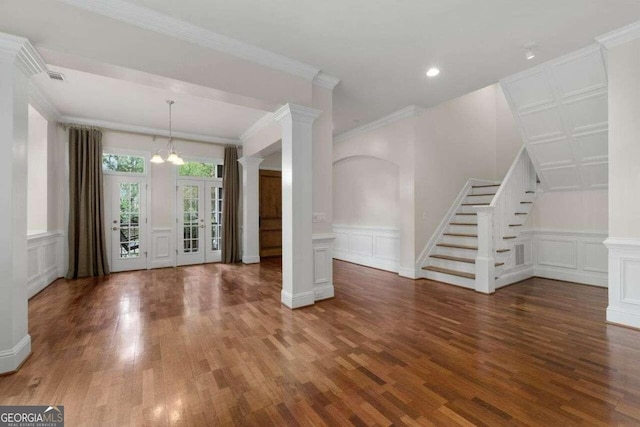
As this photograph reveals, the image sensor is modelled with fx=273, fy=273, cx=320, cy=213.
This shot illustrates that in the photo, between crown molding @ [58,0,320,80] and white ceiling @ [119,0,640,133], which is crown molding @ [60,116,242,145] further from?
white ceiling @ [119,0,640,133]

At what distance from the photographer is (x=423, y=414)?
1685 mm

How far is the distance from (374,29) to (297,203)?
2.14 m

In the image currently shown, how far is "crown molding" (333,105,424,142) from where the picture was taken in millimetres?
5043

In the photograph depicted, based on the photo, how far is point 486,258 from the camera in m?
4.16

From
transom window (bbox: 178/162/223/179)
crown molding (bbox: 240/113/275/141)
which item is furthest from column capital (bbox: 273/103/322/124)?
transom window (bbox: 178/162/223/179)

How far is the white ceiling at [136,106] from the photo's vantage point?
405 cm

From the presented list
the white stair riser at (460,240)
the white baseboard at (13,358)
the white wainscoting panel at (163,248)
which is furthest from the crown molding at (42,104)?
the white stair riser at (460,240)

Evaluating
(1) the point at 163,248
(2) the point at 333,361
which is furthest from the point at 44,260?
(2) the point at 333,361

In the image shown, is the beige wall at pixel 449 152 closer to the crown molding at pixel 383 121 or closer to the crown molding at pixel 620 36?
the crown molding at pixel 383 121

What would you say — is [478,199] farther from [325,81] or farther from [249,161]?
[249,161]

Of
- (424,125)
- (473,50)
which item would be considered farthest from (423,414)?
(424,125)

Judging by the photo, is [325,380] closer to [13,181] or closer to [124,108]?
[13,181]

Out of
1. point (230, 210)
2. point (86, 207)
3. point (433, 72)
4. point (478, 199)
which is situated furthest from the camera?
point (230, 210)

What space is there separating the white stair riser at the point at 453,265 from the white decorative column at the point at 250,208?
417 centimetres
